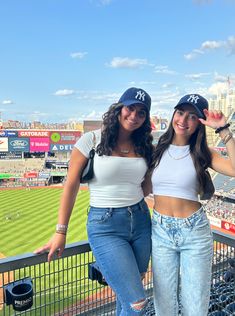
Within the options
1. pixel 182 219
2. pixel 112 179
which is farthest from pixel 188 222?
pixel 112 179

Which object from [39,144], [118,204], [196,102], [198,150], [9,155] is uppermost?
[196,102]

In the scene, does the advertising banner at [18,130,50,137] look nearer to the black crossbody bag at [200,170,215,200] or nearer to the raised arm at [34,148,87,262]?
the raised arm at [34,148,87,262]

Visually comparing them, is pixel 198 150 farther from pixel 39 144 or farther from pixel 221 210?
pixel 39 144

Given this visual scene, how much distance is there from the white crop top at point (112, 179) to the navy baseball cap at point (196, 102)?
1.59 ft

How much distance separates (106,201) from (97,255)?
315 mm

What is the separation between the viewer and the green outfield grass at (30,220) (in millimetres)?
13570

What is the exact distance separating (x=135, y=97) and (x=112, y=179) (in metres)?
0.51

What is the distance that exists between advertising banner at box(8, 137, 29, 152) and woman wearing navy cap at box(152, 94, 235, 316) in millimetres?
43342

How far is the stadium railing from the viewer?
197 cm

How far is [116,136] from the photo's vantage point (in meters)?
1.97

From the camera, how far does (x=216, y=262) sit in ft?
8.75

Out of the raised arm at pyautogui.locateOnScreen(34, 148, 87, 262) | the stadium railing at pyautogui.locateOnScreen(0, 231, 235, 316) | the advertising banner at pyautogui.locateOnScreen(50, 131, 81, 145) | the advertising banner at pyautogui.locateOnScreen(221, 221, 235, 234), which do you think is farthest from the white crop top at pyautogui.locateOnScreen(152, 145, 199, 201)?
the advertising banner at pyautogui.locateOnScreen(50, 131, 81, 145)

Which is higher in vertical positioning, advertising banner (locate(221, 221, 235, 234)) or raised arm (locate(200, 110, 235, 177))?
raised arm (locate(200, 110, 235, 177))

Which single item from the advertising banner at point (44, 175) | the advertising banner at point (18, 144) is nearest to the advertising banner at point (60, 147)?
the advertising banner at point (18, 144)
